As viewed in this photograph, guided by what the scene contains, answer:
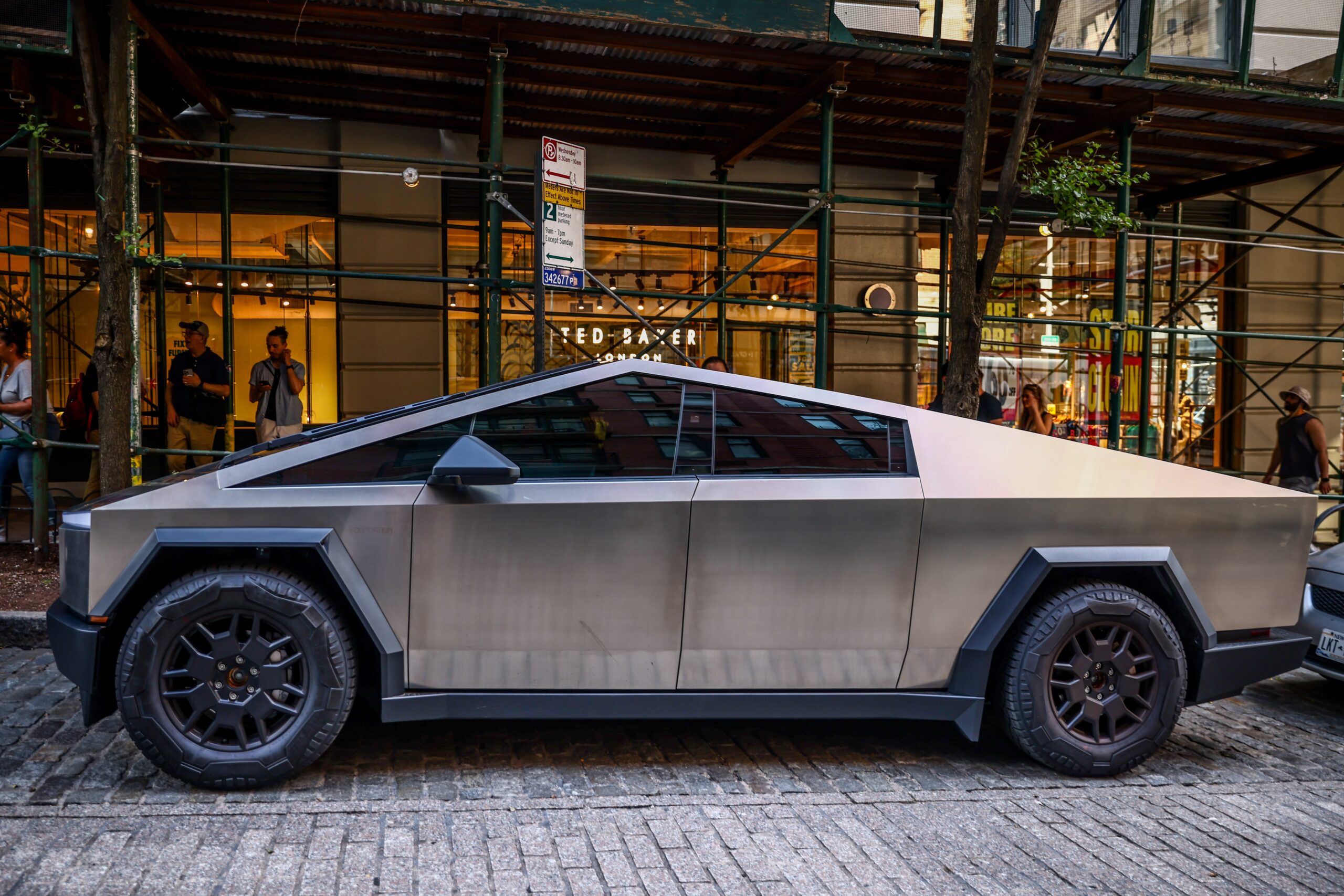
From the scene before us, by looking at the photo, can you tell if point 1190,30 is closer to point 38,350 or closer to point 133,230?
point 133,230

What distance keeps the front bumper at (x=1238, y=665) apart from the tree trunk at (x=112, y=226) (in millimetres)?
6607

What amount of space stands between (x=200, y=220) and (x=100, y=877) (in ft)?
30.0

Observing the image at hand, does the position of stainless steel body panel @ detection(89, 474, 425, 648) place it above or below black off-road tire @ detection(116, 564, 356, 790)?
above

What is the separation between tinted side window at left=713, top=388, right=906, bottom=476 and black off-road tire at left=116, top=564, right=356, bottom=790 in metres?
1.64

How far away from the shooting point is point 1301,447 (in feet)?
29.6

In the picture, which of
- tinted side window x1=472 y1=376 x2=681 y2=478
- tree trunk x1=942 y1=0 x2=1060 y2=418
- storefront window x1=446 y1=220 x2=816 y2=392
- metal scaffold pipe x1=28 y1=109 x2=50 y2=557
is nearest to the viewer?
tinted side window x1=472 y1=376 x2=681 y2=478

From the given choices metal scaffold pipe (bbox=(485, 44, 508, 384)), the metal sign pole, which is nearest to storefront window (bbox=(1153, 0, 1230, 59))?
metal scaffold pipe (bbox=(485, 44, 508, 384))

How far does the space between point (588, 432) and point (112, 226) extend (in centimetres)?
468

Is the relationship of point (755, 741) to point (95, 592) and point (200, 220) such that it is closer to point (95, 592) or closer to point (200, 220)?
point (95, 592)

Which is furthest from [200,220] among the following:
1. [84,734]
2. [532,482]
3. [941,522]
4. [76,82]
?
[941,522]

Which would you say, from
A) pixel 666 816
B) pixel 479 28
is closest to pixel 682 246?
pixel 479 28

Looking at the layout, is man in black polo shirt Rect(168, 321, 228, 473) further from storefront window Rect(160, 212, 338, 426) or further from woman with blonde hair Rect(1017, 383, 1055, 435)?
woman with blonde hair Rect(1017, 383, 1055, 435)

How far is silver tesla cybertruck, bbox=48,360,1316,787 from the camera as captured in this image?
137 inches

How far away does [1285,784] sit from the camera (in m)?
3.95
